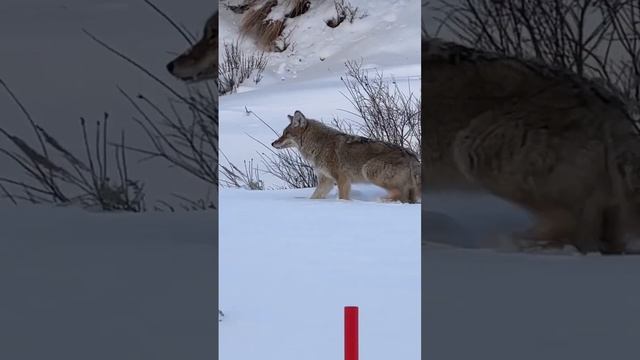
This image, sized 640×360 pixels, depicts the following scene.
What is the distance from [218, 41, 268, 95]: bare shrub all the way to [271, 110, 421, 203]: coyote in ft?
21.3

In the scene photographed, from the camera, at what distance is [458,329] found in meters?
3.64

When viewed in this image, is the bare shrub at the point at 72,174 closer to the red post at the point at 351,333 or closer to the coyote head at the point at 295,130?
the red post at the point at 351,333

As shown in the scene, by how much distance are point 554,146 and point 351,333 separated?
6.60 feet

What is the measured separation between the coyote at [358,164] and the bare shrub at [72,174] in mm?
3174

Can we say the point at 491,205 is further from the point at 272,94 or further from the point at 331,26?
the point at 331,26

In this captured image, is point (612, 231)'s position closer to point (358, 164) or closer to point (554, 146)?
point (554, 146)

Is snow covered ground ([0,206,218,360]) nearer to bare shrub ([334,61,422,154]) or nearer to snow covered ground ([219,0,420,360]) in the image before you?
snow covered ground ([219,0,420,360])

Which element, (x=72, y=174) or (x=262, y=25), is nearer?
(x=72, y=174)

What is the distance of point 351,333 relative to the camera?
2744 mm

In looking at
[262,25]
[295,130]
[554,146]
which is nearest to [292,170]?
[295,130]

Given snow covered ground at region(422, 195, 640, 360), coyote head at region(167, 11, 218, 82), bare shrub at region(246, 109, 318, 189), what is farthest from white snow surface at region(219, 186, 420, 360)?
bare shrub at region(246, 109, 318, 189)

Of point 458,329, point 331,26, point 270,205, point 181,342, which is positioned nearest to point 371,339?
point 458,329

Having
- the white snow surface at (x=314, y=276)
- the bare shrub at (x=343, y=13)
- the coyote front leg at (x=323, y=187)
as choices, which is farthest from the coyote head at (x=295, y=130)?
the bare shrub at (x=343, y=13)

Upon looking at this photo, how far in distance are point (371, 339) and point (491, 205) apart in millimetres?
1270
